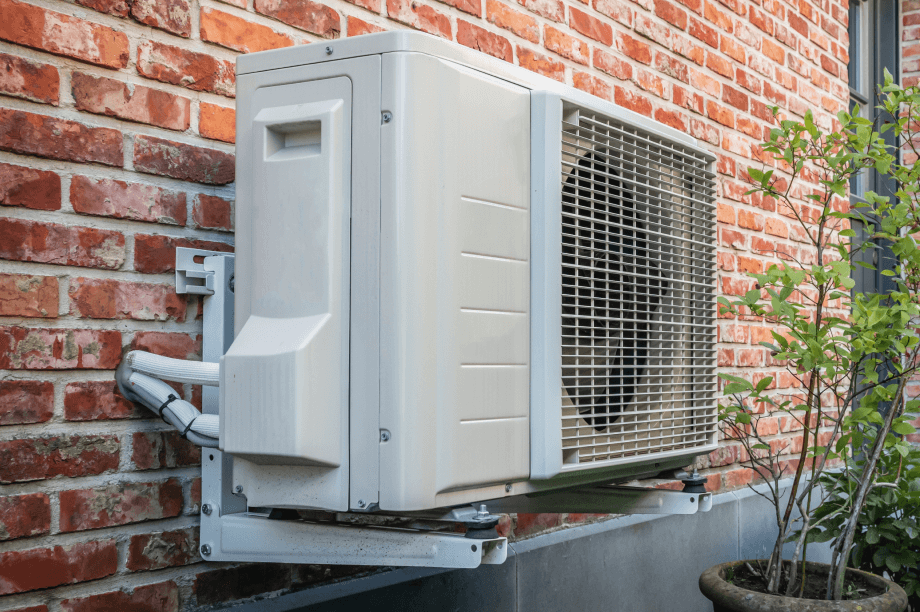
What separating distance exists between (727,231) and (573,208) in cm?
167

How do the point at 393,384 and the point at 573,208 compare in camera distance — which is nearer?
the point at 393,384

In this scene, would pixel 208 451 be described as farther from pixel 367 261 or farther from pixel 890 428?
pixel 890 428

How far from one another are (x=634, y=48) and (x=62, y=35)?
165 cm

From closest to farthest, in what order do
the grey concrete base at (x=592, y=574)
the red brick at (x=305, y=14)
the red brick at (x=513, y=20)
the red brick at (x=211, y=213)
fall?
1. the red brick at (x=211, y=213)
2. the red brick at (x=305, y=14)
3. the grey concrete base at (x=592, y=574)
4. the red brick at (x=513, y=20)

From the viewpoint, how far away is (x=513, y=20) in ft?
6.95

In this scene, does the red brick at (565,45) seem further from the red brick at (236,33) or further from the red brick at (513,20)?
the red brick at (236,33)

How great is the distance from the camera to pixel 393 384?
111 centimetres

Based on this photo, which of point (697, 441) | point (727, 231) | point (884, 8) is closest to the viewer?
point (697, 441)

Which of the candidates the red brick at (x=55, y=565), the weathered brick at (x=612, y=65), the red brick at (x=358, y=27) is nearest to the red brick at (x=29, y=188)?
the red brick at (x=55, y=565)

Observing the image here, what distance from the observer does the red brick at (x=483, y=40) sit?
198cm

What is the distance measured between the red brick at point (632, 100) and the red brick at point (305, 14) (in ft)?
3.20

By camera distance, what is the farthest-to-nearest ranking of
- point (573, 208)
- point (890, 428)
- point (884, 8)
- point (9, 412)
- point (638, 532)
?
point (884, 8) → point (638, 532) → point (890, 428) → point (573, 208) → point (9, 412)

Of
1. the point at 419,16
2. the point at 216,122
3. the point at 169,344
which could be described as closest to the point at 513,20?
the point at 419,16

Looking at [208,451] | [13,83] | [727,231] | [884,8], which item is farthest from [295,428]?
[884,8]
